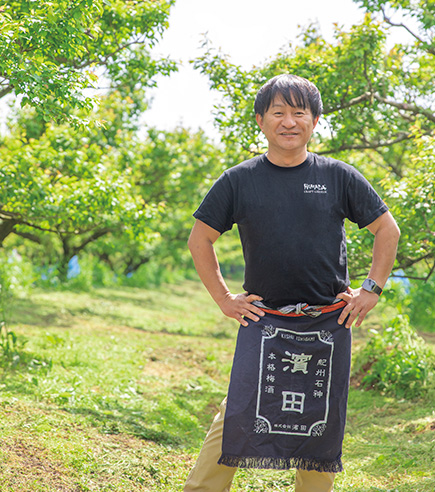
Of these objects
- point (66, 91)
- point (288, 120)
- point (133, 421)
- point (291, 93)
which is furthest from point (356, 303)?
point (133, 421)

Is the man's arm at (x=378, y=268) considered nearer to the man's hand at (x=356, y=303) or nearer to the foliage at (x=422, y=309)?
the man's hand at (x=356, y=303)

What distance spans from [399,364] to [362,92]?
3.22 m

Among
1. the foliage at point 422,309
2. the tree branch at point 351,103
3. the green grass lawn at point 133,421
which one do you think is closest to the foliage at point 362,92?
the tree branch at point 351,103

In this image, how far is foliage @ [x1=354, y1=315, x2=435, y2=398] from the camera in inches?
247

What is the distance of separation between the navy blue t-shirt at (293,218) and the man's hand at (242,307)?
0.21 feet

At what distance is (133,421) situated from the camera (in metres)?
5.17

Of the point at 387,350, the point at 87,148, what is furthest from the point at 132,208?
the point at 387,350

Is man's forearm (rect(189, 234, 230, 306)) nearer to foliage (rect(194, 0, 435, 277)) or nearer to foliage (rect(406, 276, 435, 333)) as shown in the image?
foliage (rect(194, 0, 435, 277))

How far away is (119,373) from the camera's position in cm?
684

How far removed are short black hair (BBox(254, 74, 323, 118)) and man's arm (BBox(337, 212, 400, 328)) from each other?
0.63 m

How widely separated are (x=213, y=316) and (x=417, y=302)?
22.0 feet

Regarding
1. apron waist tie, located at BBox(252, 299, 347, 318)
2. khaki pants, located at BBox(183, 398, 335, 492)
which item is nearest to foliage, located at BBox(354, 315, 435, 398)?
khaki pants, located at BBox(183, 398, 335, 492)

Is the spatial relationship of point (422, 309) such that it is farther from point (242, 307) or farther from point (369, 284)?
point (242, 307)

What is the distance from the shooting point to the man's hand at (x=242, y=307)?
2.66 meters
